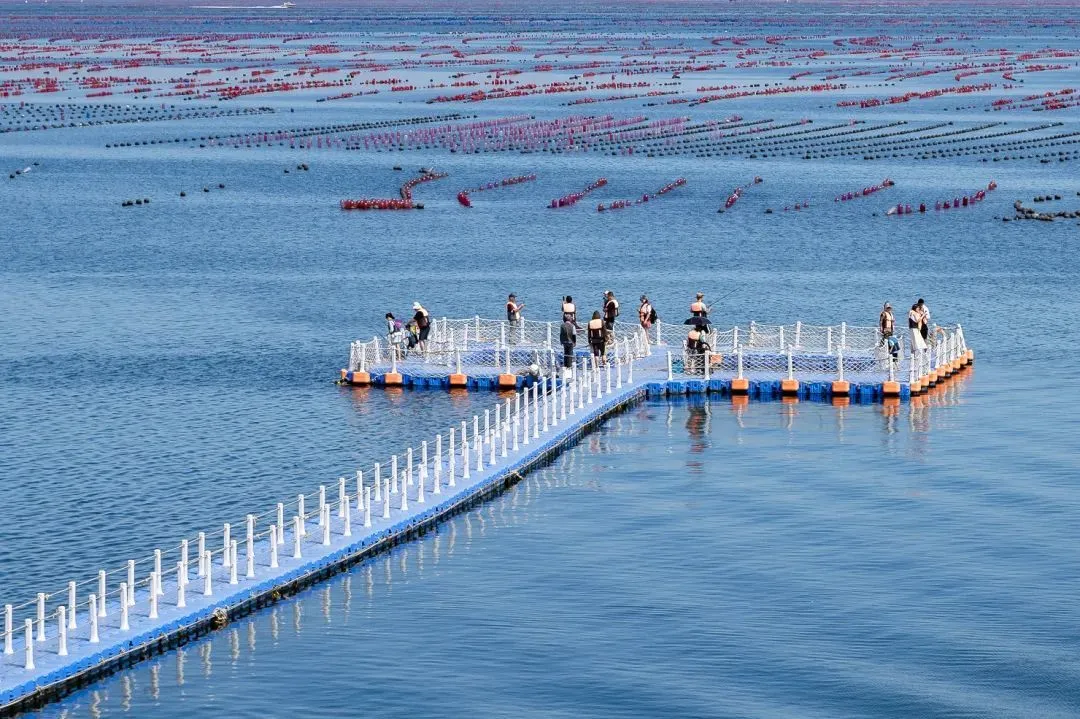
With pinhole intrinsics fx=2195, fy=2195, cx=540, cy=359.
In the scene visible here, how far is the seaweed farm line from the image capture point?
3219 inches

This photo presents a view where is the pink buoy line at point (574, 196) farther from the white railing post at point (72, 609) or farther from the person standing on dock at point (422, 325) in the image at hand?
the white railing post at point (72, 609)

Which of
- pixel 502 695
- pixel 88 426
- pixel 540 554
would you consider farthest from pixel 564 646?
pixel 88 426

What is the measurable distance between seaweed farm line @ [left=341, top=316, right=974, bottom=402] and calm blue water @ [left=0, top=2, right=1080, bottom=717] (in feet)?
5.19

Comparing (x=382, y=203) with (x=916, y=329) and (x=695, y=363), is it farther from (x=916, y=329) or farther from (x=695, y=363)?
(x=916, y=329)

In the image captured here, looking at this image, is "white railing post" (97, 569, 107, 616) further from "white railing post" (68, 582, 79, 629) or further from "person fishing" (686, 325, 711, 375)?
"person fishing" (686, 325, 711, 375)

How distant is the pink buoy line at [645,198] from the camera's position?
501 ft

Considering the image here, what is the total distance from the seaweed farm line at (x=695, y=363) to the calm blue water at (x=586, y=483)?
158cm

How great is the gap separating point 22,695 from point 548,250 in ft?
288

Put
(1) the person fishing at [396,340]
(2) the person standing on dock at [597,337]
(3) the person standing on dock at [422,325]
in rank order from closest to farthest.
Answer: (2) the person standing on dock at [597,337], (3) the person standing on dock at [422,325], (1) the person fishing at [396,340]

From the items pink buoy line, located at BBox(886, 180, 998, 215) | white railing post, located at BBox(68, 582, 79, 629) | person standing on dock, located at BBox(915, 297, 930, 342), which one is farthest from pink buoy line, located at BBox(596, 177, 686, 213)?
white railing post, located at BBox(68, 582, 79, 629)

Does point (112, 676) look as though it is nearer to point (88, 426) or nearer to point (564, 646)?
point (564, 646)

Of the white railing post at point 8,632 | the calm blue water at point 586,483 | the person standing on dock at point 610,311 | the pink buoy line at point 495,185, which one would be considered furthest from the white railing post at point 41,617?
the pink buoy line at point 495,185

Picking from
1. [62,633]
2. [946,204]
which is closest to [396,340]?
[62,633]

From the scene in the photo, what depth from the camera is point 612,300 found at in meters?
84.2
